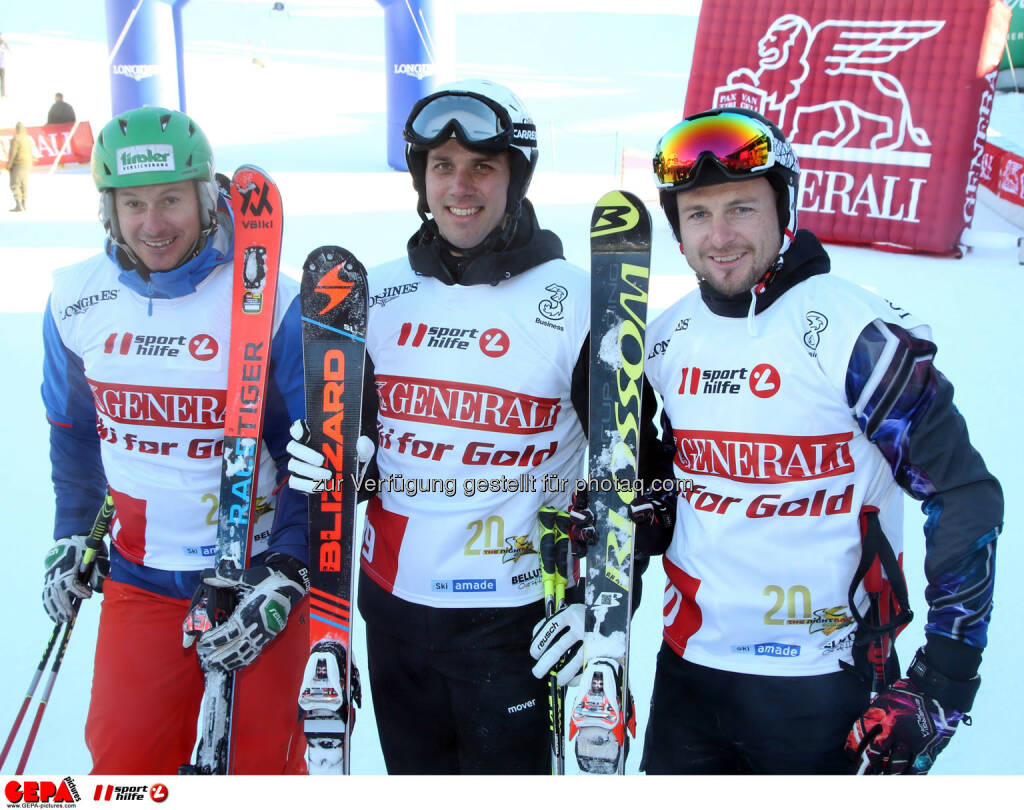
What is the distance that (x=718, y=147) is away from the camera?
204cm

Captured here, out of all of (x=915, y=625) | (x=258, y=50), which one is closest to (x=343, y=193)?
(x=915, y=625)

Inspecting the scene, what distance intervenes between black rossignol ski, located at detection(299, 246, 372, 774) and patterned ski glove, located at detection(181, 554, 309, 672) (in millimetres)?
77

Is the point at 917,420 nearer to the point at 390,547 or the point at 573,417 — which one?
the point at 573,417

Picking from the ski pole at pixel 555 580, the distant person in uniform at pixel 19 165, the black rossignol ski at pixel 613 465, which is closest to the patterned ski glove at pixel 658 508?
the black rossignol ski at pixel 613 465

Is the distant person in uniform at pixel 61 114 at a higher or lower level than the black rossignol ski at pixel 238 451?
higher

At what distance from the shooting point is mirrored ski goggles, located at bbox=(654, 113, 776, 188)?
2039 millimetres

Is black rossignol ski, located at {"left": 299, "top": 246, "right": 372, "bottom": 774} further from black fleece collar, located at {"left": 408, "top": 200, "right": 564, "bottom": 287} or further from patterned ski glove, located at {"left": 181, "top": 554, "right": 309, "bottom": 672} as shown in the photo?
black fleece collar, located at {"left": 408, "top": 200, "right": 564, "bottom": 287}

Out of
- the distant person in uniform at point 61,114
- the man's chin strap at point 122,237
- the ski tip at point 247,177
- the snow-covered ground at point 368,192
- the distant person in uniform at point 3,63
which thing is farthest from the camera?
the distant person in uniform at point 3,63

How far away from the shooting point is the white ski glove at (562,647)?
2148 mm

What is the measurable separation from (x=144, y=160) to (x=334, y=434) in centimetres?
85

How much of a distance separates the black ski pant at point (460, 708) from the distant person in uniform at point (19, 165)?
481 inches

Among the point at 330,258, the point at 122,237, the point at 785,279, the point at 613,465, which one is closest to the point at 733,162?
the point at 785,279
